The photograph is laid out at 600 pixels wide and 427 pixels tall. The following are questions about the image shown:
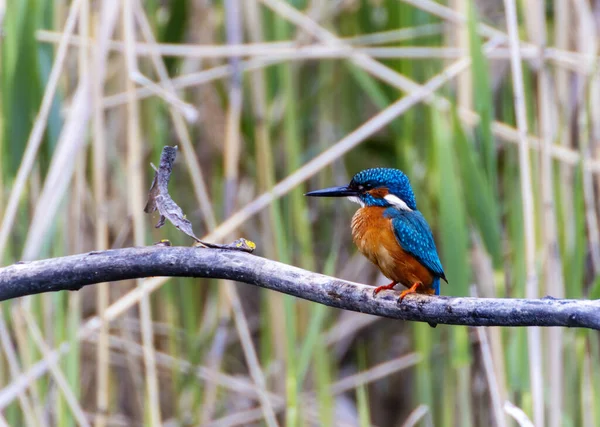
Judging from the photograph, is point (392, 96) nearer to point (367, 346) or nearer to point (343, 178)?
point (343, 178)

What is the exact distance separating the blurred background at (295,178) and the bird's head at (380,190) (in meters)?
0.10

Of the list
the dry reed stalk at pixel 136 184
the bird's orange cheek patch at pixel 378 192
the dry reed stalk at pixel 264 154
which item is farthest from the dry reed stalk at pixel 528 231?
the dry reed stalk at pixel 136 184

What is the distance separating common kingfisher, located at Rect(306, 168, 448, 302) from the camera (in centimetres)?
177

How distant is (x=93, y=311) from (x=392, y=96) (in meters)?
1.54

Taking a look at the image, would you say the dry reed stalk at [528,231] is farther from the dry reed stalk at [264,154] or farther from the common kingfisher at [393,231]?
the dry reed stalk at [264,154]

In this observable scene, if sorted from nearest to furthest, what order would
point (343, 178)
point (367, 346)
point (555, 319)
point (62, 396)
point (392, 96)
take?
point (555, 319)
point (62, 396)
point (392, 96)
point (343, 178)
point (367, 346)

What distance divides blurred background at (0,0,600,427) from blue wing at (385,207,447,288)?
8 centimetres

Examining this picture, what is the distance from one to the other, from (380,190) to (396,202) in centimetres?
5

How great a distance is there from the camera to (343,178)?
3055mm

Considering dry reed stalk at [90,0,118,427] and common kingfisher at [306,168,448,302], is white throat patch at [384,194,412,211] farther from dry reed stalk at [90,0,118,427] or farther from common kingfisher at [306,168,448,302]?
dry reed stalk at [90,0,118,427]

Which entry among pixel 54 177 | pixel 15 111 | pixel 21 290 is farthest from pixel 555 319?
pixel 15 111

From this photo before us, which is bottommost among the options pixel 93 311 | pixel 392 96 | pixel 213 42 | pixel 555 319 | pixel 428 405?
pixel 428 405

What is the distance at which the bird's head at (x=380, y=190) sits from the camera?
1.99m

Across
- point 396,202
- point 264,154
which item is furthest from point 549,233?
point 264,154
